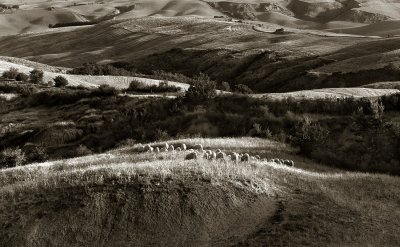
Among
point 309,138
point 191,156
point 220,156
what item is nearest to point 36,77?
point 309,138

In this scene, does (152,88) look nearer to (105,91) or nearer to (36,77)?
(105,91)

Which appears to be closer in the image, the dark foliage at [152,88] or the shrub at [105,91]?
the shrub at [105,91]

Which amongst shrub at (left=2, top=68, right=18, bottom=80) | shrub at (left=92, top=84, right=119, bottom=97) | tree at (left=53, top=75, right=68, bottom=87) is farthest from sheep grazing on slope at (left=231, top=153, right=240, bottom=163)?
shrub at (left=2, top=68, right=18, bottom=80)

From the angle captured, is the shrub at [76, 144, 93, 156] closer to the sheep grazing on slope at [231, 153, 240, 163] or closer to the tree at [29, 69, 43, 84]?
the sheep grazing on slope at [231, 153, 240, 163]

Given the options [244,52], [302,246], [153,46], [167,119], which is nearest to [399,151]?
[302,246]

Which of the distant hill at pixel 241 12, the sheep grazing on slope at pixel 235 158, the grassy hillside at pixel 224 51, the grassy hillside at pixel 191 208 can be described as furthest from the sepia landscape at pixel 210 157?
the distant hill at pixel 241 12

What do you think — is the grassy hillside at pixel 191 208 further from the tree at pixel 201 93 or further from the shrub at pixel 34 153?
the tree at pixel 201 93
